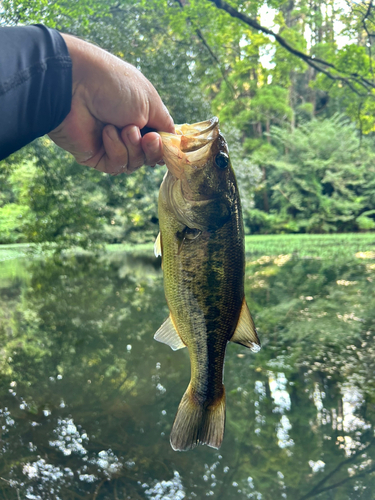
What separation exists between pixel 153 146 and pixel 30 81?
0.58 metres

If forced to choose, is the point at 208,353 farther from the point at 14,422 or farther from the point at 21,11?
the point at 21,11

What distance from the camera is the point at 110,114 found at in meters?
1.65

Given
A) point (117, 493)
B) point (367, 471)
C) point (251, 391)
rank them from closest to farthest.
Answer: point (117, 493), point (367, 471), point (251, 391)

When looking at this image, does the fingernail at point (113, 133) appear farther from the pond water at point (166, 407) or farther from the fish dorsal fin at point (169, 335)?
the pond water at point (166, 407)

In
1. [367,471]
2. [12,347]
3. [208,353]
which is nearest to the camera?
[208,353]

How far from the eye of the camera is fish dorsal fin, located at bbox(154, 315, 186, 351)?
1594mm

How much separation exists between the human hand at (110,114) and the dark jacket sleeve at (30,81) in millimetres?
124

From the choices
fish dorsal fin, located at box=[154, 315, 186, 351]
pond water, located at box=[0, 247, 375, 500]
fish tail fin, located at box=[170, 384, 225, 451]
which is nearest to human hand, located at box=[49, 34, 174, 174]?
fish dorsal fin, located at box=[154, 315, 186, 351]

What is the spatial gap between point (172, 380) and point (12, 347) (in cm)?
277

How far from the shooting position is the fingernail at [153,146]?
1643mm

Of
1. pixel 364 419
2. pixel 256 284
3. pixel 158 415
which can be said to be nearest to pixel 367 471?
pixel 364 419

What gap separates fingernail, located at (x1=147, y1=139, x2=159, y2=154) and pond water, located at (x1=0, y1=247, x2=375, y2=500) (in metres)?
2.70

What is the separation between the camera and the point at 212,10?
7418mm

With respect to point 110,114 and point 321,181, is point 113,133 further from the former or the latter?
point 321,181
